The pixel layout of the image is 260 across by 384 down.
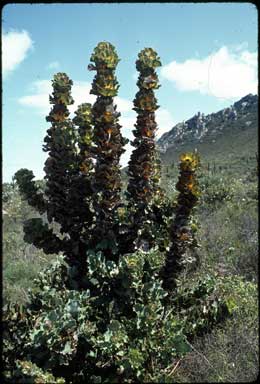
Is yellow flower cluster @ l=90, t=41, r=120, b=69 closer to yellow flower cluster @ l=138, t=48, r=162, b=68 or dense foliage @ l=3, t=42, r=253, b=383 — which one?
dense foliage @ l=3, t=42, r=253, b=383

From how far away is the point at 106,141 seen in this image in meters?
4.32

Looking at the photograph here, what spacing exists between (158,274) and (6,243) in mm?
6411

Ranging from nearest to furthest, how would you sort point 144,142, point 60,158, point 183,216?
point 183,216 → point 144,142 → point 60,158

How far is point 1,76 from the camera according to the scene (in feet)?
11.6

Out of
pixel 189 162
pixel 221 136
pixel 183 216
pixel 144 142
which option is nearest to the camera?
pixel 189 162

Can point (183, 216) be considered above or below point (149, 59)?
below

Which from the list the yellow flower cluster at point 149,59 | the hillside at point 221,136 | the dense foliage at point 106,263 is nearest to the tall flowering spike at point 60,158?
the dense foliage at point 106,263

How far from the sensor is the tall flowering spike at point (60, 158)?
4.56m

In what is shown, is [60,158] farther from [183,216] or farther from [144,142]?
[183,216]

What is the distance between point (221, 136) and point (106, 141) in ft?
137

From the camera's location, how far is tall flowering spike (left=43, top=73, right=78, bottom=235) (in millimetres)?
4562

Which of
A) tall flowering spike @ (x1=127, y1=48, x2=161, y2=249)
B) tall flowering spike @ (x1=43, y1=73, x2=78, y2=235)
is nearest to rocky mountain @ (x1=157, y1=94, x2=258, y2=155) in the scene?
tall flowering spike @ (x1=43, y1=73, x2=78, y2=235)

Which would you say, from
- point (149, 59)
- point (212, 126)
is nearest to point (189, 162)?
point (149, 59)

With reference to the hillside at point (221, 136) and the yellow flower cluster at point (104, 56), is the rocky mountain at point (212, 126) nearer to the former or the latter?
the hillside at point (221, 136)
